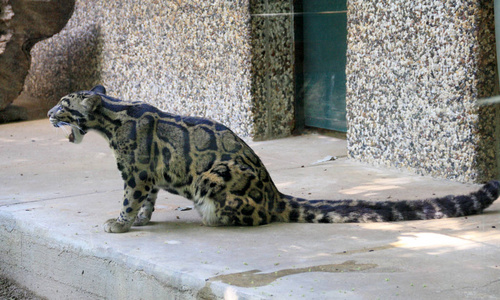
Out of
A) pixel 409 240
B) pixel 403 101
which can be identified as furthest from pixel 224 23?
pixel 409 240

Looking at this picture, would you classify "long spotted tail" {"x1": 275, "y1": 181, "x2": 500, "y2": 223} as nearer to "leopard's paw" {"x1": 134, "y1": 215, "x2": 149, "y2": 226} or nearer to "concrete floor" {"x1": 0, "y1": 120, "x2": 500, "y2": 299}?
"concrete floor" {"x1": 0, "y1": 120, "x2": 500, "y2": 299}

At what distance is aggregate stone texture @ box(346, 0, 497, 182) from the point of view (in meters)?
6.21

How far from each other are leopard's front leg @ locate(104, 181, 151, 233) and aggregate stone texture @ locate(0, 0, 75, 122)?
690 centimetres

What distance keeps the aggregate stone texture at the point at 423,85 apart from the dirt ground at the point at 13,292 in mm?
3763

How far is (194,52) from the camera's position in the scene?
9.83 meters

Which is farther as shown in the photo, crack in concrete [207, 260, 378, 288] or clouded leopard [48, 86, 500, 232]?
clouded leopard [48, 86, 500, 232]

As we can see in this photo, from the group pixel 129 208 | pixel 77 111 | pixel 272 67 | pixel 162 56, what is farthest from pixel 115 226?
pixel 162 56

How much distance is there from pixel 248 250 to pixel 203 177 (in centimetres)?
80

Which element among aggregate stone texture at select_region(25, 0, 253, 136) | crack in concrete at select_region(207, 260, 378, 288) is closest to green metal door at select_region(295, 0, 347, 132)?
aggregate stone texture at select_region(25, 0, 253, 136)

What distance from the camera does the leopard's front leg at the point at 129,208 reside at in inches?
204

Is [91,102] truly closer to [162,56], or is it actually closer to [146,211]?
[146,211]

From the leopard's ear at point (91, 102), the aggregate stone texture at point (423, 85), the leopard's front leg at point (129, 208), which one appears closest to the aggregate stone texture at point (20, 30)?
the aggregate stone texture at point (423, 85)

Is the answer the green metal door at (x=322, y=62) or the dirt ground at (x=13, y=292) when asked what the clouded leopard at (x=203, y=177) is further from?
the green metal door at (x=322, y=62)

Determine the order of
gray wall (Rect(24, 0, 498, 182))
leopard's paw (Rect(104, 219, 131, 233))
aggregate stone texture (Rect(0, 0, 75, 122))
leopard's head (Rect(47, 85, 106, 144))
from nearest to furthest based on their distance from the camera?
leopard's paw (Rect(104, 219, 131, 233))
leopard's head (Rect(47, 85, 106, 144))
gray wall (Rect(24, 0, 498, 182))
aggregate stone texture (Rect(0, 0, 75, 122))
